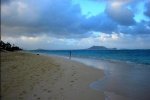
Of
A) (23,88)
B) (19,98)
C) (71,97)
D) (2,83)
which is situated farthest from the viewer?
(2,83)

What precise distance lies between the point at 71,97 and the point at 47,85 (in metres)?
2.37

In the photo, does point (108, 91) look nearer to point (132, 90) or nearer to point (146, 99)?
point (132, 90)

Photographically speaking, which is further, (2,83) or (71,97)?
(2,83)

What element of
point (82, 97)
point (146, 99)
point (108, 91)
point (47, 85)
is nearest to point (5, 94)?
point (47, 85)

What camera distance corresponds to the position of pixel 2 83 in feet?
35.0

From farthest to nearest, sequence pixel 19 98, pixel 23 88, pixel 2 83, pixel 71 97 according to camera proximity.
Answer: pixel 2 83 < pixel 23 88 < pixel 71 97 < pixel 19 98

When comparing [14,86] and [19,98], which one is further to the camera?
[14,86]

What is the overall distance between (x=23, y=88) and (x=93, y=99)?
11.8 feet

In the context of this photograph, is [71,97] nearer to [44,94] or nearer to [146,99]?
[44,94]

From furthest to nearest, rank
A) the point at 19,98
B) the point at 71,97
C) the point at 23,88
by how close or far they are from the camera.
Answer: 1. the point at 23,88
2. the point at 71,97
3. the point at 19,98

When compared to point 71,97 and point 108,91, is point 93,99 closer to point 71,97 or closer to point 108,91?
point 71,97

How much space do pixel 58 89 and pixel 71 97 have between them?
1426 mm

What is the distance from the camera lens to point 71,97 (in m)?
8.98

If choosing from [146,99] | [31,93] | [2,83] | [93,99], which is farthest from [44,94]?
[146,99]
